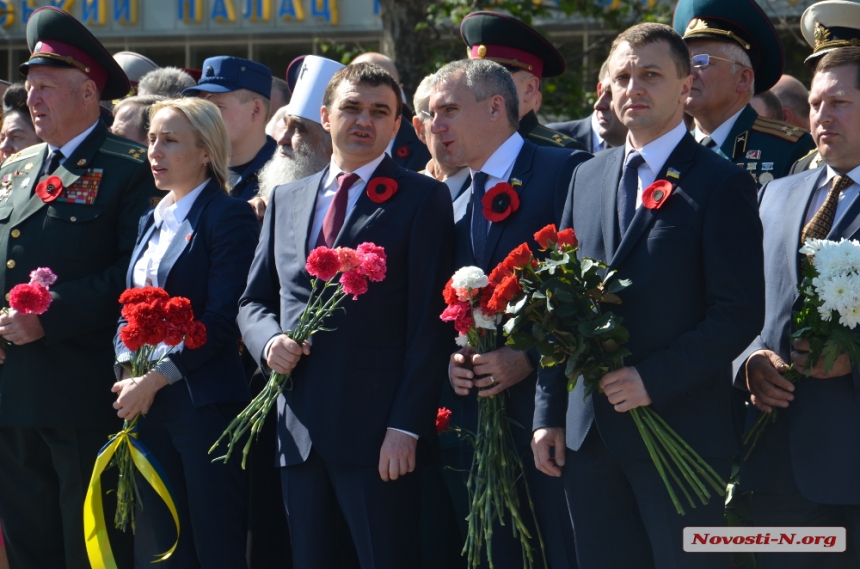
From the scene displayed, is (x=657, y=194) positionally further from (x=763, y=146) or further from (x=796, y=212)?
(x=763, y=146)

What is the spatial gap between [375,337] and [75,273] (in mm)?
1843

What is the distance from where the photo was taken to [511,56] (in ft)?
18.6

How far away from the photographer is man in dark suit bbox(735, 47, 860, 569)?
3.65 metres

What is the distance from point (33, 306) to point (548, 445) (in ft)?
8.07

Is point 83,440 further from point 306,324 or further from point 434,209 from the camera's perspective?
point 434,209

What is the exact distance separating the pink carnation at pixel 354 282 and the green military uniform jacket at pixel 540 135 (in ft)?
5.84

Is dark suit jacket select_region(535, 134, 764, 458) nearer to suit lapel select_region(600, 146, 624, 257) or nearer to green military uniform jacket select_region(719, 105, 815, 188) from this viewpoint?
suit lapel select_region(600, 146, 624, 257)

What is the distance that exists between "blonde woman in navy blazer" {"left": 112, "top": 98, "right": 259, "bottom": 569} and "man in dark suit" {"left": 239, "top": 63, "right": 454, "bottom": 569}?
16.7 inches

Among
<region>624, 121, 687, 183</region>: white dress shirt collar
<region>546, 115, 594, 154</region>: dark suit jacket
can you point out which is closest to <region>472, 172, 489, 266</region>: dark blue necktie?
<region>624, 121, 687, 183</region>: white dress shirt collar

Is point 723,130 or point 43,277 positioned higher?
point 723,130

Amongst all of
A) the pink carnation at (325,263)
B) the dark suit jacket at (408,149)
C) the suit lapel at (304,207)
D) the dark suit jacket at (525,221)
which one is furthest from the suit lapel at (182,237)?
the dark suit jacket at (408,149)

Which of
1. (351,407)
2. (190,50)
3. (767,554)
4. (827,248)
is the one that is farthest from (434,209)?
(190,50)

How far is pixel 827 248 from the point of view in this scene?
356 cm

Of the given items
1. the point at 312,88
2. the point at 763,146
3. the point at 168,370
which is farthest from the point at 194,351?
the point at 763,146
